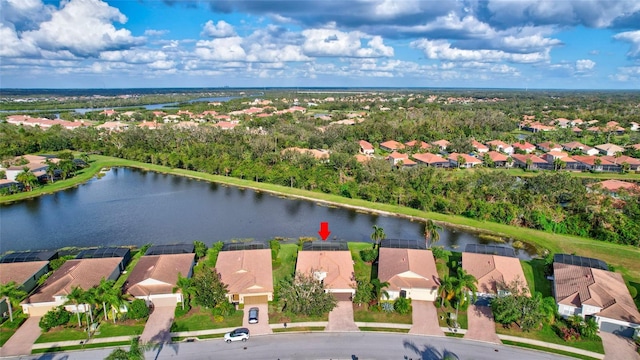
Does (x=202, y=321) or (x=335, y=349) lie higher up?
(x=202, y=321)

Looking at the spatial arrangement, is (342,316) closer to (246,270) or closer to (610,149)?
(246,270)

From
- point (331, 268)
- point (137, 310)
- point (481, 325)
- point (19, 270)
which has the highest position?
point (331, 268)

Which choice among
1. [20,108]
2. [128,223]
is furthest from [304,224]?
[20,108]

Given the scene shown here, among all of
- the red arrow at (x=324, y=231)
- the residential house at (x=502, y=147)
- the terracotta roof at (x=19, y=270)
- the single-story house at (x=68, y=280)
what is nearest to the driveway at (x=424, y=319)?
the red arrow at (x=324, y=231)

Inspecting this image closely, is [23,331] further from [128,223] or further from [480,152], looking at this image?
[480,152]

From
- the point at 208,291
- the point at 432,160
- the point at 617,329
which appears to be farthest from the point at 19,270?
the point at 432,160

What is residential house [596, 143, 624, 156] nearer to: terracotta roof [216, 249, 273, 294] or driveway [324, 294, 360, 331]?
driveway [324, 294, 360, 331]
